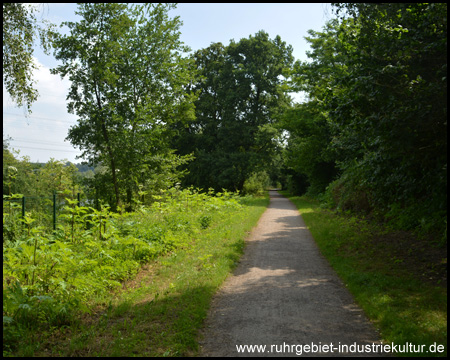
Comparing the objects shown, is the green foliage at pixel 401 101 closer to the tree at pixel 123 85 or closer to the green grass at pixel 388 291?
the green grass at pixel 388 291

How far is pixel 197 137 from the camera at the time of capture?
122 feet

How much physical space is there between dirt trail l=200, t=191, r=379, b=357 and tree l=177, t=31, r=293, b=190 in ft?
82.0

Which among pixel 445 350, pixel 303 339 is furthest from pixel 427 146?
pixel 303 339

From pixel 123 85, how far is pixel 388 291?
675 inches

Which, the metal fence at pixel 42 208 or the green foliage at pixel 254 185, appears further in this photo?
the green foliage at pixel 254 185

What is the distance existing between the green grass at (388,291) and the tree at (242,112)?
23.4m

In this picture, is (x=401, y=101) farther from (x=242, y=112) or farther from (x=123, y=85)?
(x=242, y=112)

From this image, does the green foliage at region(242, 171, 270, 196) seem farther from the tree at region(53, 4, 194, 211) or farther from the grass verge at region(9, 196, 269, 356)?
the grass verge at region(9, 196, 269, 356)

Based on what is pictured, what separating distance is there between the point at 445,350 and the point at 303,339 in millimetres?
1632

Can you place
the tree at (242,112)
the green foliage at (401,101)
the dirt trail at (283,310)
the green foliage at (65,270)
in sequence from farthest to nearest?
1. the tree at (242,112)
2. the green foliage at (401,101)
3. the green foliage at (65,270)
4. the dirt trail at (283,310)

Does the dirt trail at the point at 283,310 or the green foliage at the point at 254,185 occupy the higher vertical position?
the green foliage at the point at 254,185

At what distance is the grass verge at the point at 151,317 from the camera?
410 centimetres

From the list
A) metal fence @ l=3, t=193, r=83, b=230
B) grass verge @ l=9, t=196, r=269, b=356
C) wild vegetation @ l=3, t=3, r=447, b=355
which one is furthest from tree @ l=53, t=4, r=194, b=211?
grass verge @ l=9, t=196, r=269, b=356

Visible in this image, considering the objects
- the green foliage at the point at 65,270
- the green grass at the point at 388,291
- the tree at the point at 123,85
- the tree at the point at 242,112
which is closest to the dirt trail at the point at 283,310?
the green grass at the point at 388,291
